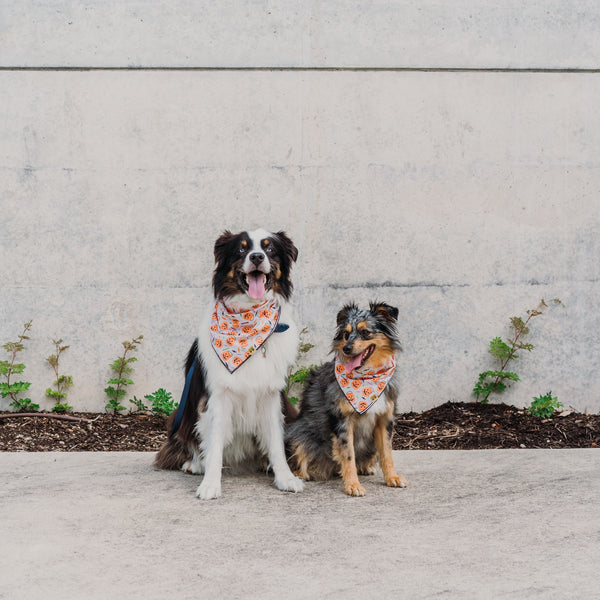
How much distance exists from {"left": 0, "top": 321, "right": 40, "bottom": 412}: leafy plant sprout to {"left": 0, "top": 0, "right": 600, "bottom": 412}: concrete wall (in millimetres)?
80

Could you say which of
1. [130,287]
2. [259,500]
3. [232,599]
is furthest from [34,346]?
[232,599]

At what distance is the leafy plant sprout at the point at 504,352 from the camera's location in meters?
5.88

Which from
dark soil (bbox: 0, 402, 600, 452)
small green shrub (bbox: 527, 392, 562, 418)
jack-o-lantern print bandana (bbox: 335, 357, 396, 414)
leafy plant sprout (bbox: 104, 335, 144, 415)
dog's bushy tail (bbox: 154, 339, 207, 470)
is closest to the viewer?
jack-o-lantern print bandana (bbox: 335, 357, 396, 414)

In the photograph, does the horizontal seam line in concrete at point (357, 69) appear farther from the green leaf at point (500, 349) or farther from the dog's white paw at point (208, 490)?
the dog's white paw at point (208, 490)

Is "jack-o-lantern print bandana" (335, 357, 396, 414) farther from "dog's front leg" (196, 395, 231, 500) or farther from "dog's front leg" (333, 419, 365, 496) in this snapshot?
"dog's front leg" (196, 395, 231, 500)

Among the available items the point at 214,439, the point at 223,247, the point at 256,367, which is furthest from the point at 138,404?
the point at 223,247

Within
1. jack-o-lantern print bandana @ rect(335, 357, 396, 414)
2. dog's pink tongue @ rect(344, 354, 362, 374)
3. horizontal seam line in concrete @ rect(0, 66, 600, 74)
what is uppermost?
horizontal seam line in concrete @ rect(0, 66, 600, 74)

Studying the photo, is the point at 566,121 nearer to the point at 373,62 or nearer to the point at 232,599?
the point at 373,62

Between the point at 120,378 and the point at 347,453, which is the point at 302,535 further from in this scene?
the point at 120,378

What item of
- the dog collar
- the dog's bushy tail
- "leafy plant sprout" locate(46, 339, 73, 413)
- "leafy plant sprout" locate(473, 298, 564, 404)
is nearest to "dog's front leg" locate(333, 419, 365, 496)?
the dog collar

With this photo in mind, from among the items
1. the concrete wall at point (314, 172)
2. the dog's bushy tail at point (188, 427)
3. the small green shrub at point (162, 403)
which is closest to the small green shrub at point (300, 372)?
the concrete wall at point (314, 172)

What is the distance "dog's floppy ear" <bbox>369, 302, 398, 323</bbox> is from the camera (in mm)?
4031

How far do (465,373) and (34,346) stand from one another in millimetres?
3639

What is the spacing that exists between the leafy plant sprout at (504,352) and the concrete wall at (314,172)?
0.09 m
